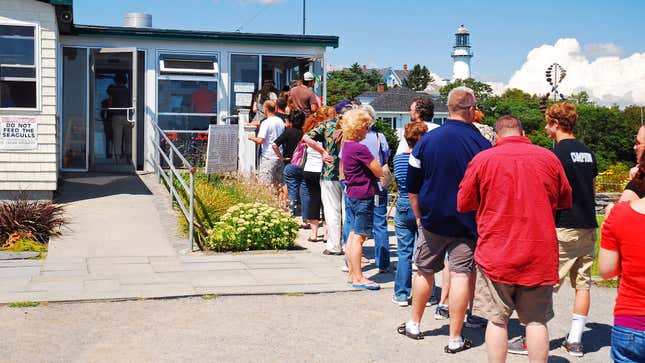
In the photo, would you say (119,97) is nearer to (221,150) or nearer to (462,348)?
(221,150)

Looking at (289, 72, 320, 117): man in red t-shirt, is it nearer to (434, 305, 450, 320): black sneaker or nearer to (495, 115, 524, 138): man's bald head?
(434, 305, 450, 320): black sneaker

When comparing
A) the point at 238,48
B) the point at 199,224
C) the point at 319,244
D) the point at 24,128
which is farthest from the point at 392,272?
the point at 238,48

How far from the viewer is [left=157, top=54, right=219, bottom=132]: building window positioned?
1625 centimetres

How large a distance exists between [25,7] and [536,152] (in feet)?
32.9

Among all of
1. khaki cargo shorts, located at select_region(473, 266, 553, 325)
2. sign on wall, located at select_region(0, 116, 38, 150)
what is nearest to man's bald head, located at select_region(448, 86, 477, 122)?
khaki cargo shorts, located at select_region(473, 266, 553, 325)

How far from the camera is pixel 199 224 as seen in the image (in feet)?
35.9

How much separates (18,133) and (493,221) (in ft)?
31.7

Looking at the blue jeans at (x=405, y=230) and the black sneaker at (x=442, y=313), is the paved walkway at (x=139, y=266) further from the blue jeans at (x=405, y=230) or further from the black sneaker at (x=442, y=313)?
the black sneaker at (x=442, y=313)

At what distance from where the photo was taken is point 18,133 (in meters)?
12.8

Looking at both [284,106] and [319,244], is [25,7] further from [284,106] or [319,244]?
[319,244]

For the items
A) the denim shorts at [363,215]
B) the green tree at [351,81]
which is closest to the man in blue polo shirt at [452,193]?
the denim shorts at [363,215]

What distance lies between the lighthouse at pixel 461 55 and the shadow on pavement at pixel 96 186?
6164 inches

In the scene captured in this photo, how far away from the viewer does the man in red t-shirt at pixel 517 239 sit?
5.00m

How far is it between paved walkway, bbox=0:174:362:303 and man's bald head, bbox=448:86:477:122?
2.72 metres
